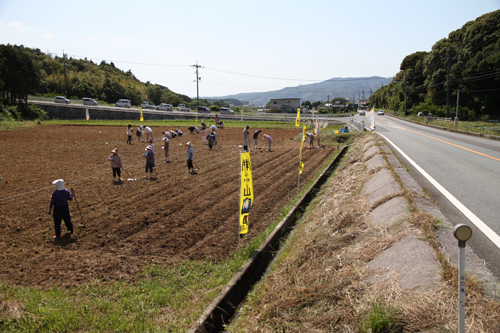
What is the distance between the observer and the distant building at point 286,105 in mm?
85625

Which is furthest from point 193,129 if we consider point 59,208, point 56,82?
point 56,82

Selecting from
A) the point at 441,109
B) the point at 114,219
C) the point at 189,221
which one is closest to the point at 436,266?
the point at 189,221

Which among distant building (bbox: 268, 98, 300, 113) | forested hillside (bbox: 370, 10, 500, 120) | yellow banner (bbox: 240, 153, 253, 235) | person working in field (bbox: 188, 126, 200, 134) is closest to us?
yellow banner (bbox: 240, 153, 253, 235)

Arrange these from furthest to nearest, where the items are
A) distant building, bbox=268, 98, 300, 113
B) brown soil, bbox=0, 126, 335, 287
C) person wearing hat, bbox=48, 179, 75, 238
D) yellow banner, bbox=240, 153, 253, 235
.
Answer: distant building, bbox=268, 98, 300, 113, person wearing hat, bbox=48, 179, 75, 238, yellow banner, bbox=240, 153, 253, 235, brown soil, bbox=0, 126, 335, 287

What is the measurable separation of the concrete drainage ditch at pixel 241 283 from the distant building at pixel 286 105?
77.5 metres

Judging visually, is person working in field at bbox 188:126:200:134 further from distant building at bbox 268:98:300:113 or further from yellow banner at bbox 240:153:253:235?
distant building at bbox 268:98:300:113

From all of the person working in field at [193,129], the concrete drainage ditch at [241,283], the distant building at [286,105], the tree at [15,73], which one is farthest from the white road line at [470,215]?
the distant building at [286,105]

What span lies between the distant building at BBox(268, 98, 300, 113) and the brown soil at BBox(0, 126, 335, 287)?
6837 centimetres

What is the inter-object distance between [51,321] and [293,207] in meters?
7.17

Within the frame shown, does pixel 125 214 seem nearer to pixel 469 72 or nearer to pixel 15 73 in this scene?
pixel 469 72

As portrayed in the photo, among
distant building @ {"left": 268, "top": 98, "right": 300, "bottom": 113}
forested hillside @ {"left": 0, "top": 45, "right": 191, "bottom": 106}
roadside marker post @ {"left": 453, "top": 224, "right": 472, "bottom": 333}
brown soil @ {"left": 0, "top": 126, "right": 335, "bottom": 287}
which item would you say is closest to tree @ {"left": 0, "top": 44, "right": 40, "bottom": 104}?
forested hillside @ {"left": 0, "top": 45, "right": 191, "bottom": 106}

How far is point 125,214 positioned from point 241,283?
5.33 meters

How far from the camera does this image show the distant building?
85625mm

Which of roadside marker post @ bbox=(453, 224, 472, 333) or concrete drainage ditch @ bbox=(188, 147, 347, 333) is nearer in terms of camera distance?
roadside marker post @ bbox=(453, 224, 472, 333)
